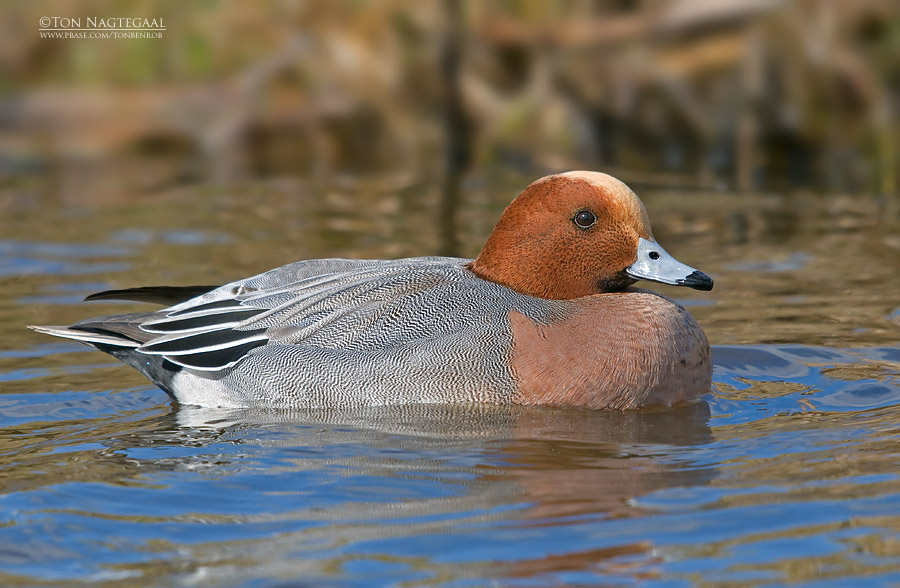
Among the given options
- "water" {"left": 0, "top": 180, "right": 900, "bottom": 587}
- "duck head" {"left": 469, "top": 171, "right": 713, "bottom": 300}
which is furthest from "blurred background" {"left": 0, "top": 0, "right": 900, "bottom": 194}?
"duck head" {"left": 469, "top": 171, "right": 713, "bottom": 300}

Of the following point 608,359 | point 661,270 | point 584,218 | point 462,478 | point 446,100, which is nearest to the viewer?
point 462,478

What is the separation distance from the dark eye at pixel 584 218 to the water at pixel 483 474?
Answer: 2.97ft

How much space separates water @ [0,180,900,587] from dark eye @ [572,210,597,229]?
0.91m

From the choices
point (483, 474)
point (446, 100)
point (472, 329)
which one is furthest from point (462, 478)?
point (446, 100)

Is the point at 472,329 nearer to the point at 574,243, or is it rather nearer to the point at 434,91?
the point at 574,243

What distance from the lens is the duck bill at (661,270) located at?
18.6 ft

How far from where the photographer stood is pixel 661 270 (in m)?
5.80

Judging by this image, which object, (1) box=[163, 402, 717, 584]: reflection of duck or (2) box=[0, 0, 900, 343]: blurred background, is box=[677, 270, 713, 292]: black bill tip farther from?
(2) box=[0, 0, 900, 343]: blurred background

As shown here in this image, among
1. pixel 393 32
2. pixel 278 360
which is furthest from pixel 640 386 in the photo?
pixel 393 32

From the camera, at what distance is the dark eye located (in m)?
5.91

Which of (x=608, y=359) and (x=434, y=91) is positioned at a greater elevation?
(x=434, y=91)

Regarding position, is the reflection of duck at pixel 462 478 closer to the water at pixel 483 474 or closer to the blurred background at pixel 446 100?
the water at pixel 483 474

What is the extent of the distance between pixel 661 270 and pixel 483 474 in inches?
61.4

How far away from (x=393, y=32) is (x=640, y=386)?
8.15 meters
